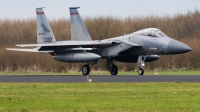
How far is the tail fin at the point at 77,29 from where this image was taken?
113 ft

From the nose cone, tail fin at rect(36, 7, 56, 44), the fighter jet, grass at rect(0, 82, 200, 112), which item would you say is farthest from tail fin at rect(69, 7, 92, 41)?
grass at rect(0, 82, 200, 112)

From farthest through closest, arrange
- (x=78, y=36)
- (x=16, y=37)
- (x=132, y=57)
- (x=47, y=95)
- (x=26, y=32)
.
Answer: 1. (x=26, y=32)
2. (x=16, y=37)
3. (x=78, y=36)
4. (x=132, y=57)
5. (x=47, y=95)

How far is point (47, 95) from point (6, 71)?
21.9 metres

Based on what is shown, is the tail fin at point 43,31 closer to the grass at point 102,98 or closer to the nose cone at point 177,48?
the nose cone at point 177,48

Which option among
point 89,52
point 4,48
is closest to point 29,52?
point 4,48

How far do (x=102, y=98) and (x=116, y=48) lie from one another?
660 inches

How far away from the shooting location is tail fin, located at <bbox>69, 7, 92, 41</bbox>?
34.5 metres

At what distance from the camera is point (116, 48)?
31.7 metres

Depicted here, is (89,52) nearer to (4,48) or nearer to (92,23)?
(4,48)

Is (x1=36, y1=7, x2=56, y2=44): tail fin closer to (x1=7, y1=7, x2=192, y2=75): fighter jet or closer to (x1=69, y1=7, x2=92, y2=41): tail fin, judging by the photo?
(x1=7, y1=7, x2=192, y2=75): fighter jet

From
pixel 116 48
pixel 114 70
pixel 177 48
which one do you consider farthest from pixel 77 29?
pixel 177 48

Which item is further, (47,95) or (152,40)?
(152,40)

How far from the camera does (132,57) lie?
106ft

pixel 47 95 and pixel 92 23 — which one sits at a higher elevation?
pixel 92 23
